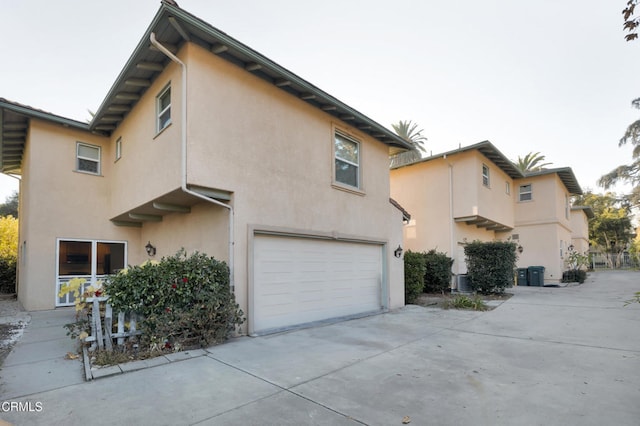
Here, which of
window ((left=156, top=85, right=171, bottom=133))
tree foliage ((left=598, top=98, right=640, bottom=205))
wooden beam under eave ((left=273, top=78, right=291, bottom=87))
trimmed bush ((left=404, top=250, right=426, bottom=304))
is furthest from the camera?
tree foliage ((left=598, top=98, right=640, bottom=205))

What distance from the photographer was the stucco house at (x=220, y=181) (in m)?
6.56

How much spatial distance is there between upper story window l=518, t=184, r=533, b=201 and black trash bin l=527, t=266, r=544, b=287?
12.9 feet

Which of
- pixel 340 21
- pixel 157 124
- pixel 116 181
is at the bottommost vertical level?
pixel 116 181

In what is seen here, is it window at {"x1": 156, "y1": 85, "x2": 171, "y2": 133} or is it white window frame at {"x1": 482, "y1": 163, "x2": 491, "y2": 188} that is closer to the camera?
window at {"x1": 156, "y1": 85, "x2": 171, "y2": 133}

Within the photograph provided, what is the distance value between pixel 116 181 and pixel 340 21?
8217 mm

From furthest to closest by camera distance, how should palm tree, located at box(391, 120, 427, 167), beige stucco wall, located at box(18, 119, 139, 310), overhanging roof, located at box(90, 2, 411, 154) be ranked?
palm tree, located at box(391, 120, 427, 167), beige stucco wall, located at box(18, 119, 139, 310), overhanging roof, located at box(90, 2, 411, 154)

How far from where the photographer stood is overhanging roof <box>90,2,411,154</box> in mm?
5930

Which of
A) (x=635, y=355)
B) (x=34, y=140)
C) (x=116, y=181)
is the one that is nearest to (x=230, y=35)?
(x=116, y=181)

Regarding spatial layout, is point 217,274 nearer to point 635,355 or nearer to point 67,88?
point 635,355

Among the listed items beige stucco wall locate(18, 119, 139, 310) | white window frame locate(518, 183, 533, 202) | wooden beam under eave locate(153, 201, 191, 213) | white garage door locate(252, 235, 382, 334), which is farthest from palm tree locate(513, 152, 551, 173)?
beige stucco wall locate(18, 119, 139, 310)

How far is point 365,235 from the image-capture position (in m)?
9.93

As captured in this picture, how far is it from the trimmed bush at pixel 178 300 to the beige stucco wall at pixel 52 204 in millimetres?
6127

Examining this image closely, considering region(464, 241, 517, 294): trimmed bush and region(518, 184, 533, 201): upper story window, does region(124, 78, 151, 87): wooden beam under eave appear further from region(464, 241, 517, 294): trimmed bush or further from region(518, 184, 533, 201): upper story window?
region(518, 184, 533, 201): upper story window

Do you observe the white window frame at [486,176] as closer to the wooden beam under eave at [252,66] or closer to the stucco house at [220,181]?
the stucco house at [220,181]
